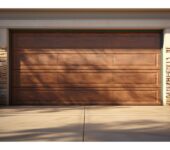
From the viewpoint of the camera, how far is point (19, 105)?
11445 millimetres

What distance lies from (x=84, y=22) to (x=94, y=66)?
1.30m

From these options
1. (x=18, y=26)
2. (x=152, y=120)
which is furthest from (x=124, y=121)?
(x=18, y=26)

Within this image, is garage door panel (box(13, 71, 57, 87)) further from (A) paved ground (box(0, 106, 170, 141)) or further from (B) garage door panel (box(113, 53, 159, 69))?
(B) garage door panel (box(113, 53, 159, 69))

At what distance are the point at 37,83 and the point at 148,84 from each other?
3.21 m

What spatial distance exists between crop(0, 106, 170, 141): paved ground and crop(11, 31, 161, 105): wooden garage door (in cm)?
60

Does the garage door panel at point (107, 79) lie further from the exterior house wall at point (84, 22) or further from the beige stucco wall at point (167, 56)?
the exterior house wall at point (84, 22)

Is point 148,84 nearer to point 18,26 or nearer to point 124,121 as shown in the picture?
point 124,121

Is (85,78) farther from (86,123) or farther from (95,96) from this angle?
(86,123)

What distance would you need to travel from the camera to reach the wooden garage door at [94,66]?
37.7ft

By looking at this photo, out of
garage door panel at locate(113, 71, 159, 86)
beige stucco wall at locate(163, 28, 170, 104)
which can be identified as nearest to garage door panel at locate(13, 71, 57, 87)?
garage door panel at locate(113, 71, 159, 86)

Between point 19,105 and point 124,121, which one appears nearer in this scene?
point 124,121

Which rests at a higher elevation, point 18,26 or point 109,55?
point 18,26

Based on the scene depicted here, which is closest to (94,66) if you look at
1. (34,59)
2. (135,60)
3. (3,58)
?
(135,60)

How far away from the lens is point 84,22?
1123 centimetres
